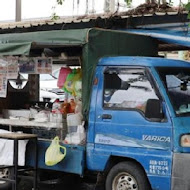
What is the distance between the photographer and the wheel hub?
597 cm

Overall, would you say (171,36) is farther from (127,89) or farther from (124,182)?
(124,182)

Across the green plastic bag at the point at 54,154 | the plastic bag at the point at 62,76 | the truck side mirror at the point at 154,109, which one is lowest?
the green plastic bag at the point at 54,154

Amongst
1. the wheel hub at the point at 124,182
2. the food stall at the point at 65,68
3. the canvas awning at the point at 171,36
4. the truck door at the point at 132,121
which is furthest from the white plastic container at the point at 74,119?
the canvas awning at the point at 171,36

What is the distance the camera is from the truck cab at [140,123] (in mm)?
5664

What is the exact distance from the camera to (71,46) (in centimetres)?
679

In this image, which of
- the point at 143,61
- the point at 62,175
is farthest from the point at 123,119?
the point at 62,175

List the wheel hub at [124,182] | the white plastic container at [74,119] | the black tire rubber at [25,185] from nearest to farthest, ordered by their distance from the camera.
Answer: the wheel hub at [124,182]
the white plastic container at [74,119]
the black tire rubber at [25,185]

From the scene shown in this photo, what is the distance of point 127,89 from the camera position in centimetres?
620

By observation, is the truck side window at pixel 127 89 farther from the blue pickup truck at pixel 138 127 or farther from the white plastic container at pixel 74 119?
the white plastic container at pixel 74 119

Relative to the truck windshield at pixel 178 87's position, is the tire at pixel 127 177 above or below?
below

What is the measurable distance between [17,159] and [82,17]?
354 cm

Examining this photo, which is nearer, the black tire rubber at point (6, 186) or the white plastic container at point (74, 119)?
the white plastic container at point (74, 119)

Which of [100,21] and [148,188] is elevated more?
[100,21]

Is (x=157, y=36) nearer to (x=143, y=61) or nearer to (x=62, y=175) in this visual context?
(x=143, y=61)
